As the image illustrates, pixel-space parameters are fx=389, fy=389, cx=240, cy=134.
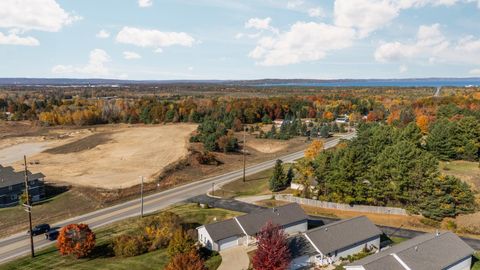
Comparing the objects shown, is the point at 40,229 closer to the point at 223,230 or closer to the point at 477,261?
the point at 223,230

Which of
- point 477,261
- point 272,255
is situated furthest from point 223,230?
point 477,261

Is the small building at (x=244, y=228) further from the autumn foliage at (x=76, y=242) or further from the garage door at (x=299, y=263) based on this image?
the autumn foliage at (x=76, y=242)

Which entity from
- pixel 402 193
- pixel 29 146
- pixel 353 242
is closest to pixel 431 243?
pixel 353 242

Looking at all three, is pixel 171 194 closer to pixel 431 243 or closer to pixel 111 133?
pixel 431 243

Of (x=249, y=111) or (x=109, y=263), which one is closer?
(x=109, y=263)

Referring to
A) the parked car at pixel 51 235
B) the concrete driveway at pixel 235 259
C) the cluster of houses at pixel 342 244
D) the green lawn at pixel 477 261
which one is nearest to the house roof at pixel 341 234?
the cluster of houses at pixel 342 244

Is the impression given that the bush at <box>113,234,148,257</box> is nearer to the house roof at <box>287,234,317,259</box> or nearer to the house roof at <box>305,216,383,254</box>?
the house roof at <box>287,234,317,259</box>
